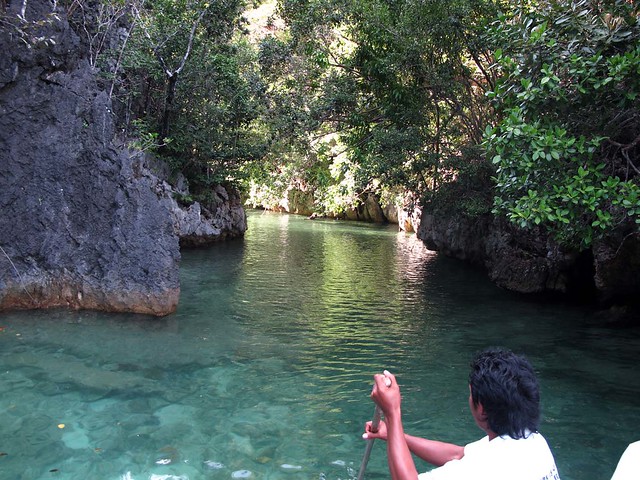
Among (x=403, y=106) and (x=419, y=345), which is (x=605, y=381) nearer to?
(x=419, y=345)

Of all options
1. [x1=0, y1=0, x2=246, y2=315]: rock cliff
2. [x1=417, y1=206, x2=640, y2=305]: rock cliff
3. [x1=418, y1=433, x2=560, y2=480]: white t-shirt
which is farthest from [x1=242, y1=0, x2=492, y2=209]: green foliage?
[x1=418, y1=433, x2=560, y2=480]: white t-shirt

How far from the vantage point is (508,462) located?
2188 mm

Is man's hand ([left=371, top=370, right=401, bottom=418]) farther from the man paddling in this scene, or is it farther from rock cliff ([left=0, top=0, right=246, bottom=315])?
rock cliff ([left=0, top=0, right=246, bottom=315])

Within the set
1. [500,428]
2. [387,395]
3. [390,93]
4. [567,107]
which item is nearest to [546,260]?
[390,93]

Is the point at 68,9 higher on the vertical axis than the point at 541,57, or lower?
higher

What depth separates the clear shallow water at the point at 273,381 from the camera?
4676mm

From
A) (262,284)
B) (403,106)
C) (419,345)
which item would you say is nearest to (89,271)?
(262,284)

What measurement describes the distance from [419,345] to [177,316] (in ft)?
13.3

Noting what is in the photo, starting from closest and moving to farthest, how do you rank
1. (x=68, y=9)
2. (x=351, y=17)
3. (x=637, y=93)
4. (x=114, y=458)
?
(x=114, y=458)
(x=637, y=93)
(x=68, y=9)
(x=351, y=17)

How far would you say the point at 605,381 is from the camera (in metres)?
6.85

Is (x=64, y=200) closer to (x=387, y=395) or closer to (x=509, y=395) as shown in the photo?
(x=387, y=395)

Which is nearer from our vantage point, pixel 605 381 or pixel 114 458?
pixel 114 458

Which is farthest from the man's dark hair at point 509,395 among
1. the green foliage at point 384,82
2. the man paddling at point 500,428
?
the green foliage at point 384,82

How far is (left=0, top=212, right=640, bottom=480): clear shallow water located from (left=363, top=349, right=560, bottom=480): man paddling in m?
2.35
